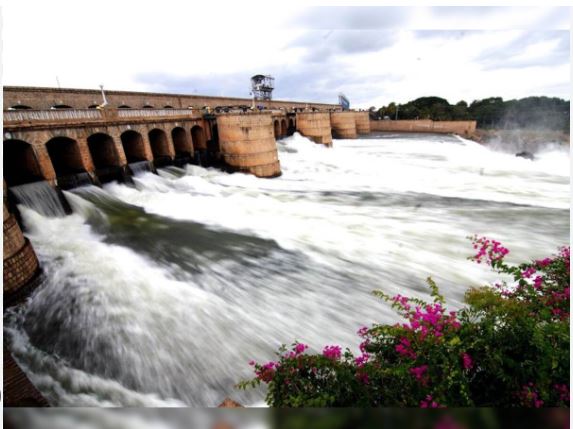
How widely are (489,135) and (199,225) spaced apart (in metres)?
46.6

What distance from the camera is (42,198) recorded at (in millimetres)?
10609

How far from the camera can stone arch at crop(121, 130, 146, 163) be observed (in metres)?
15.7

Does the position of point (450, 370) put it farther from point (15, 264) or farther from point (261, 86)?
point (261, 86)

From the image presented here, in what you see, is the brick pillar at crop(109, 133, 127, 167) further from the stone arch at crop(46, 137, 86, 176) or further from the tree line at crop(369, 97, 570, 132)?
the tree line at crop(369, 97, 570, 132)

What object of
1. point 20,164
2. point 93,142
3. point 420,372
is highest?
point 93,142

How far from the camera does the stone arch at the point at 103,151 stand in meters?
14.1

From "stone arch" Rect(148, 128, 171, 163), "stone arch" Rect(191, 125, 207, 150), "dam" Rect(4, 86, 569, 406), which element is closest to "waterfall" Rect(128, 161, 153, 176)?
"dam" Rect(4, 86, 569, 406)

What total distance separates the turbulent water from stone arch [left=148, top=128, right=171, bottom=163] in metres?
1.51

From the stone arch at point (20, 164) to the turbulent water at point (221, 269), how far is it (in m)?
1.49

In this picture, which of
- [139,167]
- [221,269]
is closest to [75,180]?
[139,167]

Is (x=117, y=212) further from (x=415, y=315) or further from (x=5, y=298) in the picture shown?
(x=415, y=315)

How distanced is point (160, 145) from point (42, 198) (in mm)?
7828

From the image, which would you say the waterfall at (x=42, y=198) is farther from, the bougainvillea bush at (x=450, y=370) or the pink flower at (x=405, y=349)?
the pink flower at (x=405, y=349)

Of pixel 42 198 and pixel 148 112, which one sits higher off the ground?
pixel 148 112
